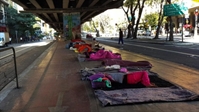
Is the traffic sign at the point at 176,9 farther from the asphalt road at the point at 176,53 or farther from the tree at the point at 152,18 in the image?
the tree at the point at 152,18

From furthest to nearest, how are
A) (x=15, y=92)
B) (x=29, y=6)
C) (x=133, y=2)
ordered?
1. (x=133, y=2)
2. (x=29, y=6)
3. (x=15, y=92)

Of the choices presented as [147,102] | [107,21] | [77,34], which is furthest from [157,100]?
[107,21]

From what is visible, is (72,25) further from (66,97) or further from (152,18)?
(66,97)

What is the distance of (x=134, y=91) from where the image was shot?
21.0ft

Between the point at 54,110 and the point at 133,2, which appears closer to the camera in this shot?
the point at 54,110

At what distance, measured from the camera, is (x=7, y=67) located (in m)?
7.78

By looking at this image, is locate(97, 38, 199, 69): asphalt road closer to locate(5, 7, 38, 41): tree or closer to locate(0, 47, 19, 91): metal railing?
locate(0, 47, 19, 91): metal railing

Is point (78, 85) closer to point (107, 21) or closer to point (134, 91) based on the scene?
point (134, 91)

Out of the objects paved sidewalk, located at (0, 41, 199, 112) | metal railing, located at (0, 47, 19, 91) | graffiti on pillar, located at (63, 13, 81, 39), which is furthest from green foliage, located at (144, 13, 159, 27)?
metal railing, located at (0, 47, 19, 91)

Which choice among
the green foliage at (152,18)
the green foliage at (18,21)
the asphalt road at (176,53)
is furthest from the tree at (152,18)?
the asphalt road at (176,53)

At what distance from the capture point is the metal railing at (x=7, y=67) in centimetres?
710

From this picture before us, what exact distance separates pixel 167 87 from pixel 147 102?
137 cm

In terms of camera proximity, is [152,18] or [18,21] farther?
[18,21]

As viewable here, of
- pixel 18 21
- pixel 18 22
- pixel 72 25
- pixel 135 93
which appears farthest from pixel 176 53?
pixel 18 22
